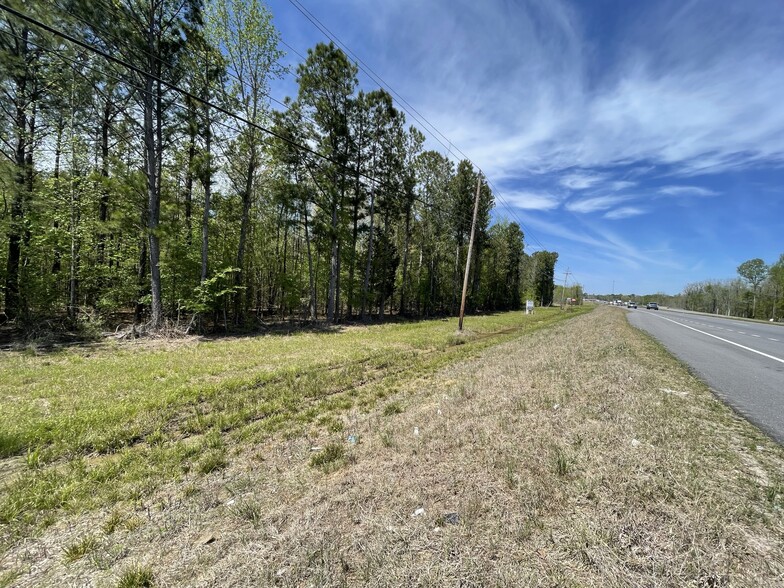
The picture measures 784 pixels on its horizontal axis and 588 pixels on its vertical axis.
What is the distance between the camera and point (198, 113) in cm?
1297

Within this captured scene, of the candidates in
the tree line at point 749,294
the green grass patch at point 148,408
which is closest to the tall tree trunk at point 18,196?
the green grass patch at point 148,408

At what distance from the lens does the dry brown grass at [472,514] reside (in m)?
1.99

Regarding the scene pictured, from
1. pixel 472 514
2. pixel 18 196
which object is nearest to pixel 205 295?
pixel 18 196

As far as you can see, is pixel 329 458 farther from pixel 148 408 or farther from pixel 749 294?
pixel 749 294

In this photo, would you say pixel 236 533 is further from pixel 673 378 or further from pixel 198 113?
pixel 198 113

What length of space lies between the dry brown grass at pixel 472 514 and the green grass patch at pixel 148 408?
47 cm

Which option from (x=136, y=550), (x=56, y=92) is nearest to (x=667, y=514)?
(x=136, y=550)

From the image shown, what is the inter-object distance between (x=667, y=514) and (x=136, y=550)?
161 inches

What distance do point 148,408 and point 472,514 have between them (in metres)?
5.61

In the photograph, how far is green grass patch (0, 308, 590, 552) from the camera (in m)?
3.29

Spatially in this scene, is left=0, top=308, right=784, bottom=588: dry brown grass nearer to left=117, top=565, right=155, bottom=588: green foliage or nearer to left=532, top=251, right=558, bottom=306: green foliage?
left=117, top=565, right=155, bottom=588: green foliage

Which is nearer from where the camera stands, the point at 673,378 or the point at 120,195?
the point at 673,378

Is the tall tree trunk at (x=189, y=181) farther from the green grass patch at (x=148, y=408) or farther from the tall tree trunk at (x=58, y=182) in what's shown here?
the green grass patch at (x=148, y=408)

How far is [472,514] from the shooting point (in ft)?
8.26
